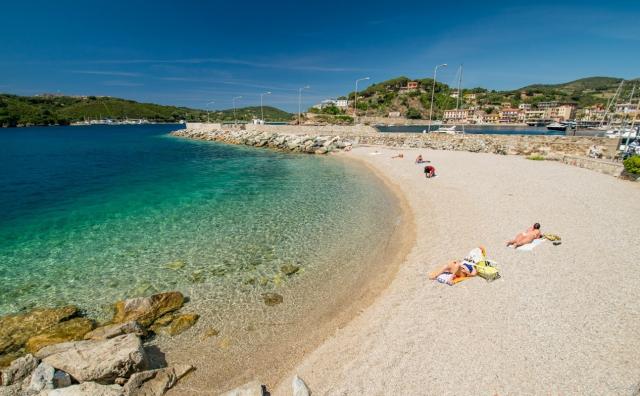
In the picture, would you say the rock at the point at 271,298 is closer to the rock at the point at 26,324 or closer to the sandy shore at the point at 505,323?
the sandy shore at the point at 505,323

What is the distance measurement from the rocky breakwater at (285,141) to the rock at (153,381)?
3631 centimetres

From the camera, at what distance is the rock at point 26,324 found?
22.0 ft

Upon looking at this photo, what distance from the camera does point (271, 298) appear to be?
8.33 meters

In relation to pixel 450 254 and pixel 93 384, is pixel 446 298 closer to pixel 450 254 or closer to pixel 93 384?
pixel 450 254

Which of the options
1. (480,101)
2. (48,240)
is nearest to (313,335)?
(48,240)

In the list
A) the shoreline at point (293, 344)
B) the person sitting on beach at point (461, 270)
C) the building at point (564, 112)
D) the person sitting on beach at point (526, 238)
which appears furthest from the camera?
the building at point (564, 112)

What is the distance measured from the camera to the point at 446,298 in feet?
23.7

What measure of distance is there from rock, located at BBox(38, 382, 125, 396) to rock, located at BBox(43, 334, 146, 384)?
0.49 m

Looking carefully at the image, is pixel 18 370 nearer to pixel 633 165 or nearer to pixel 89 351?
pixel 89 351

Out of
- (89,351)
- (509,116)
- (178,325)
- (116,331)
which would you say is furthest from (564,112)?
(89,351)

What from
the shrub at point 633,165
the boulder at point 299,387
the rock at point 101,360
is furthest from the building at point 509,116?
the rock at point 101,360

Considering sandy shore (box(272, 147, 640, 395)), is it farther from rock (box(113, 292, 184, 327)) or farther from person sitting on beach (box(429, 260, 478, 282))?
rock (box(113, 292, 184, 327))

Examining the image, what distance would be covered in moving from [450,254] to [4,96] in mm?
277267

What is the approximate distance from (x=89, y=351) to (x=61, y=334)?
7.04 ft
